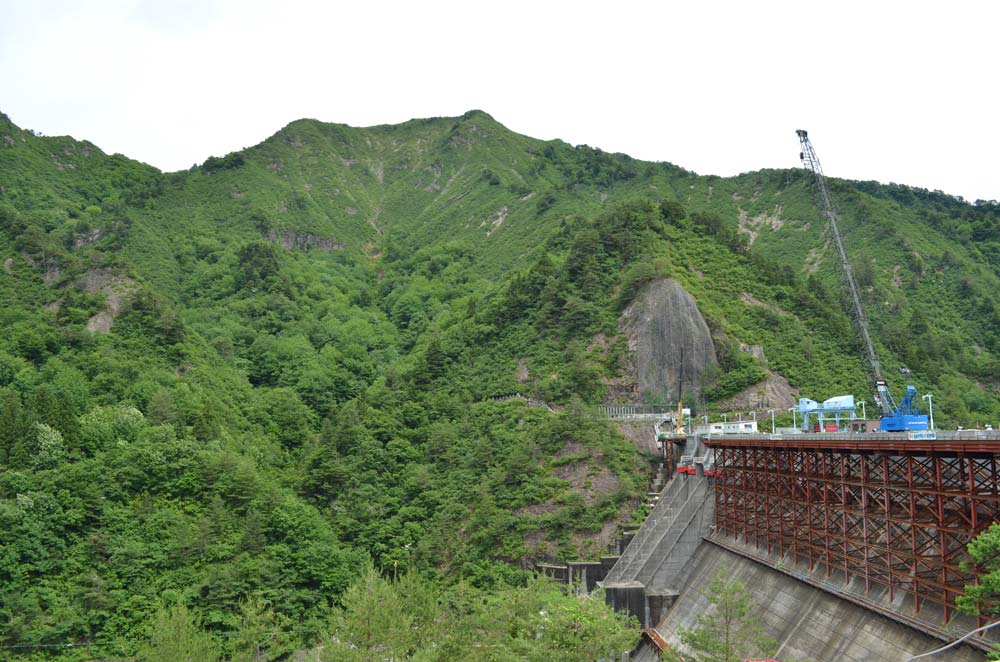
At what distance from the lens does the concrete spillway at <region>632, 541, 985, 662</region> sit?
99.2 feet

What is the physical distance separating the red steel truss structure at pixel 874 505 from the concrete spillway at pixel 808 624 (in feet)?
4.42

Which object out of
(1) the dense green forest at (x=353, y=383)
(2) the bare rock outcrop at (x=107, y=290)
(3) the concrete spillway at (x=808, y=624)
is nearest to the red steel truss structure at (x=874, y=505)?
(3) the concrete spillway at (x=808, y=624)

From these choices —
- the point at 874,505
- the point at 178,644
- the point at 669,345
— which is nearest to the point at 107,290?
the point at 178,644

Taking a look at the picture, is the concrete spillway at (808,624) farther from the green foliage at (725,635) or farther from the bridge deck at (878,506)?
the green foliage at (725,635)

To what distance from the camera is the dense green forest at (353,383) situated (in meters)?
55.0

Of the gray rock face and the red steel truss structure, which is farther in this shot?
the gray rock face

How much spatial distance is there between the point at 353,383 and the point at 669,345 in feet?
145

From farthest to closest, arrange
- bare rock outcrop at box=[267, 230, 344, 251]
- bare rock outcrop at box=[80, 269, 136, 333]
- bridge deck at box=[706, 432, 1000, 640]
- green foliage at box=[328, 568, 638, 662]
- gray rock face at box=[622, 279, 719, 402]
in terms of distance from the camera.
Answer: bare rock outcrop at box=[267, 230, 344, 251] < bare rock outcrop at box=[80, 269, 136, 333] < gray rock face at box=[622, 279, 719, 402] < green foliage at box=[328, 568, 638, 662] < bridge deck at box=[706, 432, 1000, 640]

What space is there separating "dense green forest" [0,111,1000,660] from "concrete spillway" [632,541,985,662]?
9.33m

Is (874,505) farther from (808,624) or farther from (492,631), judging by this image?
(492,631)

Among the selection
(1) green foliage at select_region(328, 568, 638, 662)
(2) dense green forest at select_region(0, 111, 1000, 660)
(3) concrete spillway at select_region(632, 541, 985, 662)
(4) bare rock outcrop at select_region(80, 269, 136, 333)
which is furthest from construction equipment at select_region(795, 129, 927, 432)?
(4) bare rock outcrop at select_region(80, 269, 136, 333)

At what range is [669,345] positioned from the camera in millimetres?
77562

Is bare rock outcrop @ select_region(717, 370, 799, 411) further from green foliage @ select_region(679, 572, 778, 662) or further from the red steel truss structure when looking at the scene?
green foliage @ select_region(679, 572, 778, 662)

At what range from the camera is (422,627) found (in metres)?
41.4
